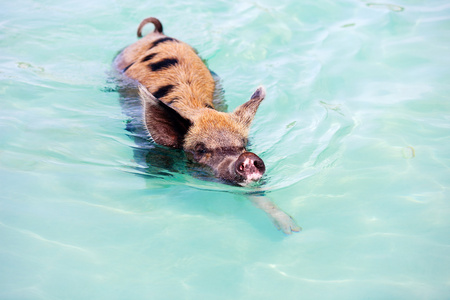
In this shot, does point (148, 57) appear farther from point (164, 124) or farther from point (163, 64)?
point (164, 124)

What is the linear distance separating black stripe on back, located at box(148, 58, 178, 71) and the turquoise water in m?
0.69

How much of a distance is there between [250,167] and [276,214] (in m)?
0.60

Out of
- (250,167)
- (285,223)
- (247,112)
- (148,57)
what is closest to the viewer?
(250,167)

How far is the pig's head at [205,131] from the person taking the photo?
173 inches

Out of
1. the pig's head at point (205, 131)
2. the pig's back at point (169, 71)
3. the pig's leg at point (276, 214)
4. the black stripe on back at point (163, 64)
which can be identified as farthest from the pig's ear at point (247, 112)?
the black stripe on back at point (163, 64)

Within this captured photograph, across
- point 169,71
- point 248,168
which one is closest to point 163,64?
point 169,71

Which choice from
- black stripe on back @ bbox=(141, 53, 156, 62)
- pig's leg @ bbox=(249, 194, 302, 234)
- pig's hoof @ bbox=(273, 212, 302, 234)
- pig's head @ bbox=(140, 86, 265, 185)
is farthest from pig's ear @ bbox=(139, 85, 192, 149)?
A: black stripe on back @ bbox=(141, 53, 156, 62)

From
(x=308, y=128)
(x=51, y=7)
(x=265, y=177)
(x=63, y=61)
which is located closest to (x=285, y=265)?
(x=265, y=177)

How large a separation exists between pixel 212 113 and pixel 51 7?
582cm

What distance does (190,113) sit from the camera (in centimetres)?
500

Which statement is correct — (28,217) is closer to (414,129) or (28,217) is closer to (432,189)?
(432,189)

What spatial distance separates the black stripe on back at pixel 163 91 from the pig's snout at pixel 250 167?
6.87ft

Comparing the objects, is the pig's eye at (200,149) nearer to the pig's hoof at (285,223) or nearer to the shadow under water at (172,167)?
the shadow under water at (172,167)

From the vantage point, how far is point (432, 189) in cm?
455
